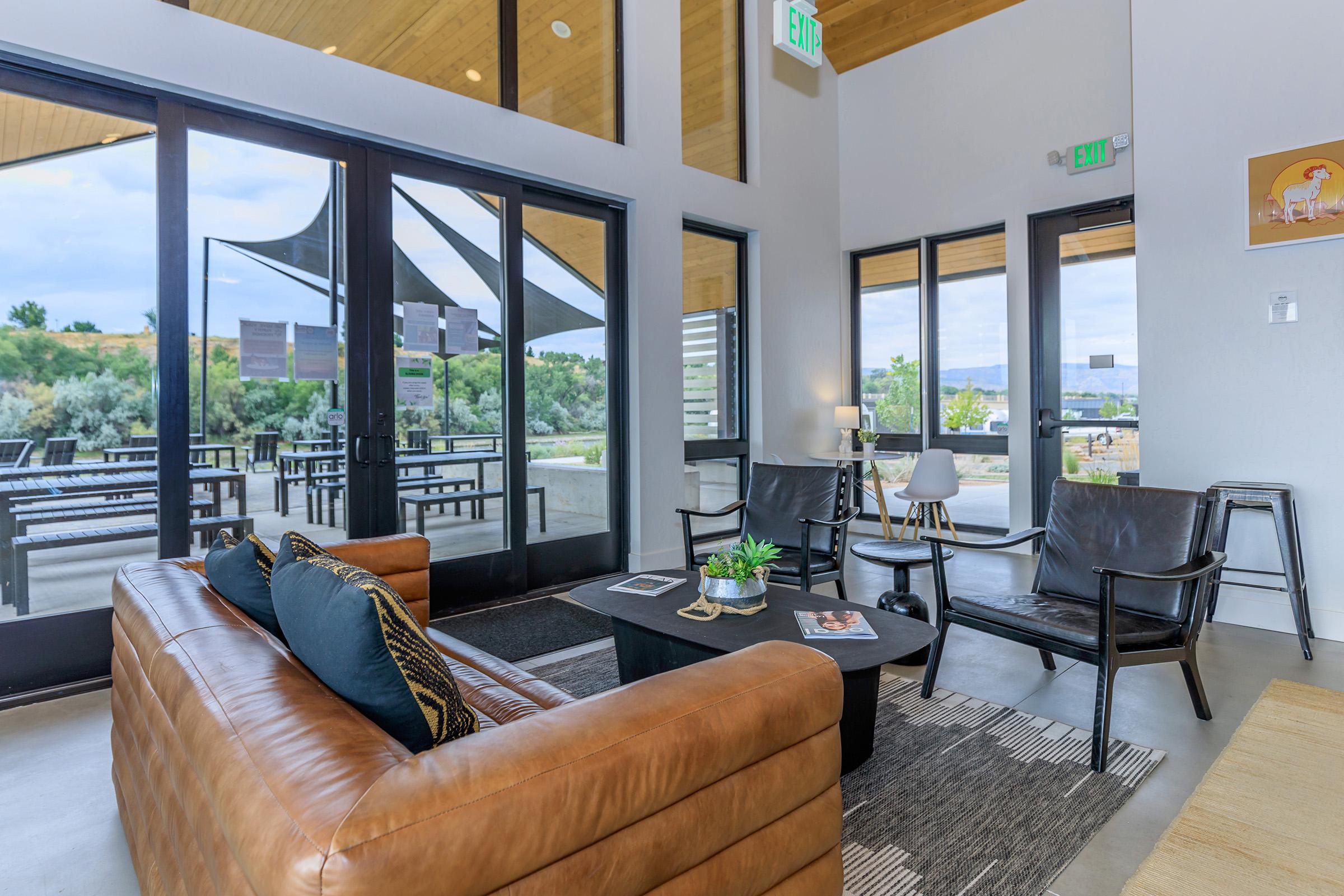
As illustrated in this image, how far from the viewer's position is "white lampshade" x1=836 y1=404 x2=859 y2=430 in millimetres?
6527

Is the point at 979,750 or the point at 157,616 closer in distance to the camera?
the point at 157,616

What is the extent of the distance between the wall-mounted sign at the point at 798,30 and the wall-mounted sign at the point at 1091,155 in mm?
1989

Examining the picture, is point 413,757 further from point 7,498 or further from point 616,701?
point 7,498

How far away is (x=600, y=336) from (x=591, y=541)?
1.44m

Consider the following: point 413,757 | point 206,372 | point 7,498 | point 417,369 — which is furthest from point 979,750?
point 7,498

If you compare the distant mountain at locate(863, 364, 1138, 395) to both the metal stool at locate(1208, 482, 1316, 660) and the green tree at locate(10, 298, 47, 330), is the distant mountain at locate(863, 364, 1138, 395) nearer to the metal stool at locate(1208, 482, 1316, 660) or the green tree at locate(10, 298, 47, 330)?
the metal stool at locate(1208, 482, 1316, 660)

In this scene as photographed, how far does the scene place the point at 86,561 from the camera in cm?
312

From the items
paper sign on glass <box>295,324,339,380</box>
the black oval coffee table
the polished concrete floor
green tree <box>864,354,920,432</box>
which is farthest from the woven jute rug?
green tree <box>864,354,920,432</box>

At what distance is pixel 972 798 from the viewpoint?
7.08 feet

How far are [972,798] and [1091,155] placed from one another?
16.2 feet

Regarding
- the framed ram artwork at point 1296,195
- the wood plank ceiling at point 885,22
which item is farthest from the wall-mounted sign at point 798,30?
the framed ram artwork at point 1296,195

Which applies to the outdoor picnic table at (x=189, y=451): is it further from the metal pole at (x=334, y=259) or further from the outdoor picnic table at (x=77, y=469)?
the metal pole at (x=334, y=259)

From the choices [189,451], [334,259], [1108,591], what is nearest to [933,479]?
[1108,591]

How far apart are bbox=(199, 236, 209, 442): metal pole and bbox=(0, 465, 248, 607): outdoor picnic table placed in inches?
8.1
